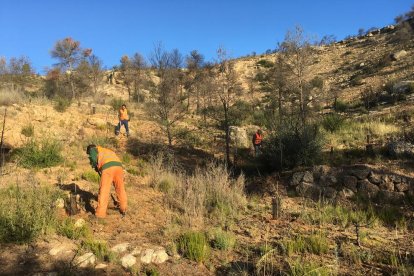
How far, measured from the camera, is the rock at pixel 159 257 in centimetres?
508

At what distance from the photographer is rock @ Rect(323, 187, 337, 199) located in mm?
8154

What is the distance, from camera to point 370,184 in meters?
8.16

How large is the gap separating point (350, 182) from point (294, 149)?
2100 mm

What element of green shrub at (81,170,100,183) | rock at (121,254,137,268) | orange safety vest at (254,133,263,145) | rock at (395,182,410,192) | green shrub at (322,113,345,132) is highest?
green shrub at (322,113,345,132)

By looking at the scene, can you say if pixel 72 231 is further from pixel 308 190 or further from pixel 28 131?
pixel 28 131

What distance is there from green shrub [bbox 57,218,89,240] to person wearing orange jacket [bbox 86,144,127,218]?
746mm

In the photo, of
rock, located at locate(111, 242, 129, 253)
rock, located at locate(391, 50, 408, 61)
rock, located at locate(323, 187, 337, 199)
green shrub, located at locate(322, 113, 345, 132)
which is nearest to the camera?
rock, located at locate(111, 242, 129, 253)

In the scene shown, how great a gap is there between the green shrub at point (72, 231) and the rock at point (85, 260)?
2.72 ft

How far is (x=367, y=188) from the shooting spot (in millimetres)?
8148

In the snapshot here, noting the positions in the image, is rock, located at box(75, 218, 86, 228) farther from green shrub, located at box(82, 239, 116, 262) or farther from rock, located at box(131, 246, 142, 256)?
rock, located at box(131, 246, 142, 256)

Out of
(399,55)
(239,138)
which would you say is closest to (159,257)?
(239,138)

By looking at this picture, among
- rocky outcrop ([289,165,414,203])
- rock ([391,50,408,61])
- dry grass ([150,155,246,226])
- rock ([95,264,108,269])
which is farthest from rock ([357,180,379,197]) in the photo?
rock ([391,50,408,61])

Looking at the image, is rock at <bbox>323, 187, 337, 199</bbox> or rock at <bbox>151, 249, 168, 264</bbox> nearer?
rock at <bbox>151, 249, 168, 264</bbox>

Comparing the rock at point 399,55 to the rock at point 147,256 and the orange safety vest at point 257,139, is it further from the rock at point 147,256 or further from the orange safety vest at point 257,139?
the rock at point 147,256
